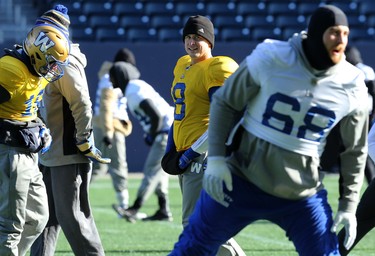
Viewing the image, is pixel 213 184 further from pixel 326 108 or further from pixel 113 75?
pixel 113 75

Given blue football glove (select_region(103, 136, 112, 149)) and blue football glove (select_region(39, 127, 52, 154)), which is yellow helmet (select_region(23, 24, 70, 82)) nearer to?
blue football glove (select_region(39, 127, 52, 154))

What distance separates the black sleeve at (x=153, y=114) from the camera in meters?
10.3

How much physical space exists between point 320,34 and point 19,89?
2.08 meters

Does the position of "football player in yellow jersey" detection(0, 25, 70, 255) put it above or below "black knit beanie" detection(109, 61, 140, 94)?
above

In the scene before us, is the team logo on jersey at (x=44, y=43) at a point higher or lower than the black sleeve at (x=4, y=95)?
higher

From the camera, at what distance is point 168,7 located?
67.4 ft

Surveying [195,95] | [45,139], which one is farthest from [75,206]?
[195,95]

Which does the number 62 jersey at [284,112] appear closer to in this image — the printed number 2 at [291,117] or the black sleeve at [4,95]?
the printed number 2 at [291,117]

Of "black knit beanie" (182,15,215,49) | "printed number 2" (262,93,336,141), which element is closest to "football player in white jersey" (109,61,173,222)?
"black knit beanie" (182,15,215,49)

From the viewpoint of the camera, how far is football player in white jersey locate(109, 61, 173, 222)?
1032 centimetres

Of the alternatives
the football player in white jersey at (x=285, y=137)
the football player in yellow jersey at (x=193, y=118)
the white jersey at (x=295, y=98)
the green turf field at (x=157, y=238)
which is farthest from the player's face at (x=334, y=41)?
the green turf field at (x=157, y=238)

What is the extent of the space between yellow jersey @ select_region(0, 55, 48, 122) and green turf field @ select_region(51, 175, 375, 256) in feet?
7.81

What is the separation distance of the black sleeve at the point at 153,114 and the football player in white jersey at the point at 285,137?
5.68 m

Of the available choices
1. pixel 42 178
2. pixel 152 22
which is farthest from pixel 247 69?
pixel 152 22
